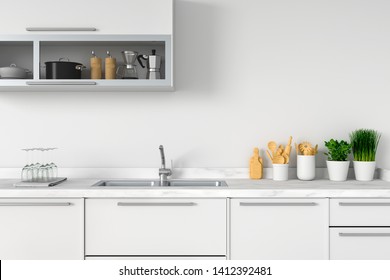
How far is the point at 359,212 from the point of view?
2.07 metres

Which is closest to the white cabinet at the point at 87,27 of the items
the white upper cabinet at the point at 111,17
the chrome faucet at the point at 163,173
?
the white upper cabinet at the point at 111,17

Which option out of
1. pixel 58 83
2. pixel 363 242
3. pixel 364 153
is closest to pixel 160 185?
pixel 58 83

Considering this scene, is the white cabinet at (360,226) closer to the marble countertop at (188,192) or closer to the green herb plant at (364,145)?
the marble countertop at (188,192)

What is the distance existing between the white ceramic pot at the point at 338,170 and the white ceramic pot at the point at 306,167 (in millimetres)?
120

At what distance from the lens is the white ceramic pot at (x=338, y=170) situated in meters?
2.40

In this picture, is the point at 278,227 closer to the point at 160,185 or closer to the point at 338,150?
the point at 338,150

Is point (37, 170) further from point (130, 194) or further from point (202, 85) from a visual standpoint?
point (202, 85)

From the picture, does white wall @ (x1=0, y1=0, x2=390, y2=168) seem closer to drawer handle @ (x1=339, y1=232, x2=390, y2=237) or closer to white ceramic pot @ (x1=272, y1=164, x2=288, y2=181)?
white ceramic pot @ (x1=272, y1=164, x2=288, y2=181)

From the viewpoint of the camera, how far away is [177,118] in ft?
8.69

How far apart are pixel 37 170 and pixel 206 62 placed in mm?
1421

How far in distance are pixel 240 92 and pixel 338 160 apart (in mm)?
860

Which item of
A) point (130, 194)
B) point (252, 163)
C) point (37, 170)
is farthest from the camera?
point (252, 163)

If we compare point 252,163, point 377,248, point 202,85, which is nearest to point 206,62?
point 202,85

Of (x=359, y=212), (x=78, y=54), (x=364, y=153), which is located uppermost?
(x=78, y=54)
